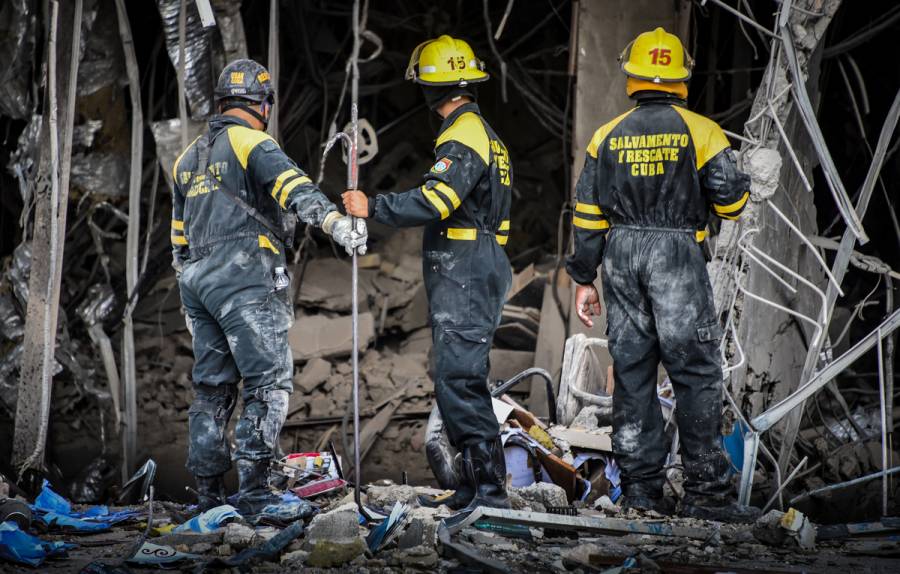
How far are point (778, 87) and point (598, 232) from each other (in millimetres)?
1306

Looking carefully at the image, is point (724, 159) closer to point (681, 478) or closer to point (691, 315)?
point (691, 315)

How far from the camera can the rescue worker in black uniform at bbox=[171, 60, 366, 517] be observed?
5293mm

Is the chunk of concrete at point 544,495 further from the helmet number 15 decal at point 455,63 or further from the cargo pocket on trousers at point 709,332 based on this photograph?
the helmet number 15 decal at point 455,63

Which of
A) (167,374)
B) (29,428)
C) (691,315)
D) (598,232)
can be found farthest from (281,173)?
(167,374)

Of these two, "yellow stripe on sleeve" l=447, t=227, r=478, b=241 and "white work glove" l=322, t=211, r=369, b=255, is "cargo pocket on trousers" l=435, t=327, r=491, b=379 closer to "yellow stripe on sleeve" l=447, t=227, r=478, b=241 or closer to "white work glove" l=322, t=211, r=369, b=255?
"yellow stripe on sleeve" l=447, t=227, r=478, b=241

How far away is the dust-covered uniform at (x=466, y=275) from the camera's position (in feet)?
17.1

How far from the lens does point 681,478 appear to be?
20.6 feet

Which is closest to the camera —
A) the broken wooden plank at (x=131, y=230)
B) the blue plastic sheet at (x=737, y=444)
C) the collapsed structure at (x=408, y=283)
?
the collapsed structure at (x=408, y=283)

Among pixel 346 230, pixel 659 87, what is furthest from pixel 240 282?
pixel 659 87

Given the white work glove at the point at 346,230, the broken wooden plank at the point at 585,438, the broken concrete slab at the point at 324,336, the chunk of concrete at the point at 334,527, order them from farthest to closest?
the broken concrete slab at the point at 324,336 → the broken wooden plank at the point at 585,438 → the white work glove at the point at 346,230 → the chunk of concrete at the point at 334,527

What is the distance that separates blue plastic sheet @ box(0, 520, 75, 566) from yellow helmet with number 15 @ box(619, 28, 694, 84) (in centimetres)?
341

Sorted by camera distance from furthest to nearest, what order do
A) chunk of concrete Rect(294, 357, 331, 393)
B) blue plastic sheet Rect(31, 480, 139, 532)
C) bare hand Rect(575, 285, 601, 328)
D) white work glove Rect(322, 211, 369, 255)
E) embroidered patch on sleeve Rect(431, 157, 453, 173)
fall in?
chunk of concrete Rect(294, 357, 331, 393) < bare hand Rect(575, 285, 601, 328) < blue plastic sheet Rect(31, 480, 139, 532) < embroidered patch on sleeve Rect(431, 157, 453, 173) < white work glove Rect(322, 211, 369, 255)

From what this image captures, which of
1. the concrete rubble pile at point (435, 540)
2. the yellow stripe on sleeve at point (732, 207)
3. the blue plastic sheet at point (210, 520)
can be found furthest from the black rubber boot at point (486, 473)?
the yellow stripe on sleeve at point (732, 207)

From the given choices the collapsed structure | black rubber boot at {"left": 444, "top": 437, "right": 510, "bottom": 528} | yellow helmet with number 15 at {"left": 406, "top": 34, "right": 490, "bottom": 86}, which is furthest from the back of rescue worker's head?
black rubber boot at {"left": 444, "top": 437, "right": 510, "bottom": 528}
